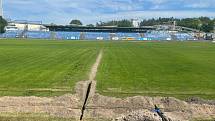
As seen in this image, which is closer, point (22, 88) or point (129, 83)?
point (22, 88)

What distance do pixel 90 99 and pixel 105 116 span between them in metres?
3.90

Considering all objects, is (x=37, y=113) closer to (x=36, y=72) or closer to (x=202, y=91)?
(x=202, y=91)

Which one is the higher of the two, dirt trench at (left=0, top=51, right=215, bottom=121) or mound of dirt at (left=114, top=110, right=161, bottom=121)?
mound of dirt at (left=114, top=110, right=161, bottom=121)

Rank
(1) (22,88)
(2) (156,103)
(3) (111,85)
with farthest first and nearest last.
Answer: (3) (111,85)
(1) (22,88)
(2) (156,103)

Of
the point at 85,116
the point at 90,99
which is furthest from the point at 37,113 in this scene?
the point at 90,99

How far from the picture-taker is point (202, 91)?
26.7 metres

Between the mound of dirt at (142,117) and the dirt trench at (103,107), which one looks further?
the dirt trench at (103,107)

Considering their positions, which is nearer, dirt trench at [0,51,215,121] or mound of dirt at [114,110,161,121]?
mound of dirt at [114,110,161,121]

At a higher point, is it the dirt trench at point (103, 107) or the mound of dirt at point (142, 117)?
the mound of dirt at point (142, 117)

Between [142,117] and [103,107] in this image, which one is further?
[103,107]

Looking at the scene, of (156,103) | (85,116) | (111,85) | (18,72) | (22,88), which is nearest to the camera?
(85,116)

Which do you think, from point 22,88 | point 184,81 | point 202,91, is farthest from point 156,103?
point 184,81

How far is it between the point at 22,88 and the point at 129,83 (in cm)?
693

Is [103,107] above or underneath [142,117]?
underneath
